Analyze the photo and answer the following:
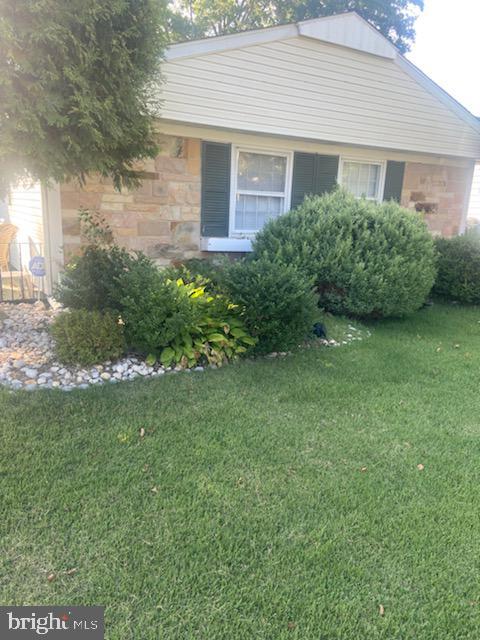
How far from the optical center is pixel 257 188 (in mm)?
7156

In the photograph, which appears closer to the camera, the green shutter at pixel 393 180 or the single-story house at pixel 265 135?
the single-story house at pixel 265 135

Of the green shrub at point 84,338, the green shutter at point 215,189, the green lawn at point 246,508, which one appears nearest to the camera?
the green lawn at point 246,508

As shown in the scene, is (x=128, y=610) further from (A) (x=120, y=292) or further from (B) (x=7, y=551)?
(A) (x=120, y=292)

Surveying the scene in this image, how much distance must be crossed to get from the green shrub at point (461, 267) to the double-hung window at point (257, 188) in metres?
2.76

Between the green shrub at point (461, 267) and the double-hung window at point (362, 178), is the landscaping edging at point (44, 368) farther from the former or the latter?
the double-hung window at point (362, 178)

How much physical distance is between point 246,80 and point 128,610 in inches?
246

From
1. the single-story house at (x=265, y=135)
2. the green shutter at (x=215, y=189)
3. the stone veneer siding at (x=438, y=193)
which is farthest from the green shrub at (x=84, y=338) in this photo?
the stone veneer siding at (x=438, y=193)

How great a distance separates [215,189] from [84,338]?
11.5ft

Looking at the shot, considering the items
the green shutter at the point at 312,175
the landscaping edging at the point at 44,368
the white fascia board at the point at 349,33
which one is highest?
the white fascia board at the point at 349,33

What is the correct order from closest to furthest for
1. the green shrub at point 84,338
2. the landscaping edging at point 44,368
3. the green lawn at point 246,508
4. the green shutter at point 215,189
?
the green lawn at point 246,508
the landscaping edging at point 44,368
the green shrub at point 84,338
the green shutter at point 215,189

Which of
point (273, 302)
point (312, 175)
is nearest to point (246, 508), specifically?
point (273, 302)

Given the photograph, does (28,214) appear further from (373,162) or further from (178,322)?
(373,162)

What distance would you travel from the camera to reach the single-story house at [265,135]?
5.87m

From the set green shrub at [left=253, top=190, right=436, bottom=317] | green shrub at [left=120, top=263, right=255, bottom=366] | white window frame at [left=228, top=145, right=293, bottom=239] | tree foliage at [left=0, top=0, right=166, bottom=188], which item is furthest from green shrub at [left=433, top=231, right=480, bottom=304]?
tree foliage at [left=0, top=0, right=166, bottom=188]
